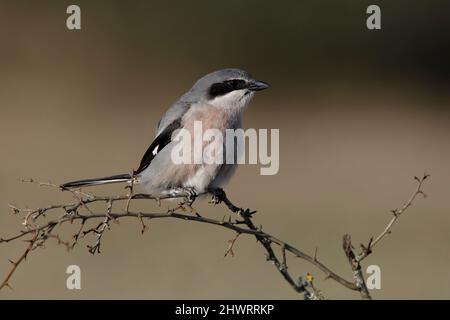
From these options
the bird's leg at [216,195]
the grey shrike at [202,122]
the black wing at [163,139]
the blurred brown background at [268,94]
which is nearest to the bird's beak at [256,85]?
the grey shrike at [202,122]

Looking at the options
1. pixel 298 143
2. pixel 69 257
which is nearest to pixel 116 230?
pixel 69 257

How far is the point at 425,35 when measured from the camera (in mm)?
15234

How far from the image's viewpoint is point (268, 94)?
15.6 m

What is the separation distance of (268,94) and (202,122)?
11589 mm

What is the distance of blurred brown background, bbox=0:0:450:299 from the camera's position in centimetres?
1112

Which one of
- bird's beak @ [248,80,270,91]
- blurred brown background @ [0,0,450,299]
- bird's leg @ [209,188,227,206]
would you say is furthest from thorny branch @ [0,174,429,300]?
blurred brown background @ [0,0,450,299]

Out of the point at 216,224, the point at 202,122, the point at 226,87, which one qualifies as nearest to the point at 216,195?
the point at 202,122

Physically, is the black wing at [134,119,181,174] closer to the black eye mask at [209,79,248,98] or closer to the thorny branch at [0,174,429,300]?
the black eye mask at [209,79,248,98]

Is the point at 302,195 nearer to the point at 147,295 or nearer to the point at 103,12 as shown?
the point at 147,295

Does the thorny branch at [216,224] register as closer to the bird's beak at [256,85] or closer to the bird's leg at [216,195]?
the bird's leg at [216,195]

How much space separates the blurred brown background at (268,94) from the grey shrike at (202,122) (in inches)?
217

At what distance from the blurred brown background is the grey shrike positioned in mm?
5518

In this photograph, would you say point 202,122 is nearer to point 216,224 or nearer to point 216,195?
point 216,195

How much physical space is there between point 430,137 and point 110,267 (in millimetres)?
7496
